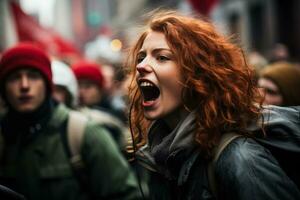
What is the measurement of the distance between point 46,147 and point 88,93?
10.9 feet

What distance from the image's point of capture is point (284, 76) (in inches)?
212

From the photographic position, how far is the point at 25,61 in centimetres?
513

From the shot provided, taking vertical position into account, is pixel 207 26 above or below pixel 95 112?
above

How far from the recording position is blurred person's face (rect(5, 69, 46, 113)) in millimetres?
4984

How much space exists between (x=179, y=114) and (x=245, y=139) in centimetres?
45

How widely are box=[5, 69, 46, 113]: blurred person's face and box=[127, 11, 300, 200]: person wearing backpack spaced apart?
1654 mm

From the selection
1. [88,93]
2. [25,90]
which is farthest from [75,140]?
[88,93]

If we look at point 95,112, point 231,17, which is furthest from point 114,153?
point 231,17

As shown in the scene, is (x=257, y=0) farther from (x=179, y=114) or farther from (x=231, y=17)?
(x=179, y=114)

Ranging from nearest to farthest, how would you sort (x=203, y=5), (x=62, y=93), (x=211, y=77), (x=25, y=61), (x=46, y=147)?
(x=211, y=77) → (x=46, y=147) → (x=25, y=61) → (x=62, y=93) → (x=203, y=5)

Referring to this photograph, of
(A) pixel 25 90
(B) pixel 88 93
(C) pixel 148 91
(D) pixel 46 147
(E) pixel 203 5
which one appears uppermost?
(E) pixel 203 5

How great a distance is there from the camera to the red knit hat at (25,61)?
5.11m

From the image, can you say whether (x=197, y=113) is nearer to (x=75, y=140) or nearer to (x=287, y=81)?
(x=75, y=140)

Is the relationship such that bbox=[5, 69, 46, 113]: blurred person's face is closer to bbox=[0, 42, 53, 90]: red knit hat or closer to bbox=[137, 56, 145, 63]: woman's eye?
bbox=[0, 42, 53, 90]: red knit hat
